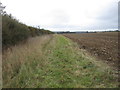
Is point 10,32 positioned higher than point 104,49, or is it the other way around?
point 10,32

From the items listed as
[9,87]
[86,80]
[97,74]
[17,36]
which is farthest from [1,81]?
[17,36]

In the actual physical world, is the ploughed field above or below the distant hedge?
below

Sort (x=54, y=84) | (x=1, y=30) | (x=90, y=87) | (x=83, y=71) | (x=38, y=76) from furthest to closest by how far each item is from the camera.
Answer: (x=1, y=30) → (x=83, y=71) → (x=38, y=76) → (x=54, y=84) → (x=90, y=87)

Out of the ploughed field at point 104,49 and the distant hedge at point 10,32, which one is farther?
the distant hedge at point 10,32

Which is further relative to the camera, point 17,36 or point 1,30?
point 17,36

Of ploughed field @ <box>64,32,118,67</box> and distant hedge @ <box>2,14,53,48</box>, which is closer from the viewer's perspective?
ploughed field @ <box>64,32,118,67</box>

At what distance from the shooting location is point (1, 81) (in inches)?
243

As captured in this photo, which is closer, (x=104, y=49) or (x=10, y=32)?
(x=10, y=32)

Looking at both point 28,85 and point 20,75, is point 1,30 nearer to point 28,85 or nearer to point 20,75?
point 20,75

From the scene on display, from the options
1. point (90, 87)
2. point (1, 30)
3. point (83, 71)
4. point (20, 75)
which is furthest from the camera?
point (1, 30)

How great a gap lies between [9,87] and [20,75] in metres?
0.89

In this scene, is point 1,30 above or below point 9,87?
above

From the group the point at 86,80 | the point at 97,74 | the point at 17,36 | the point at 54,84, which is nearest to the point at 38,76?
the point at 54,84

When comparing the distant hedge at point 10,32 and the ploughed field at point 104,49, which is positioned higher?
the distant hedge at point 10,32
